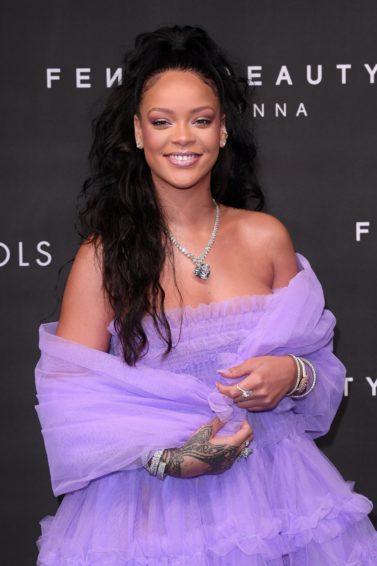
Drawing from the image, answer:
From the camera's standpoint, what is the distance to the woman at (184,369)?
153 cm

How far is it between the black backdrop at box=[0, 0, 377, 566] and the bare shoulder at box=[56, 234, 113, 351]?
524 mm

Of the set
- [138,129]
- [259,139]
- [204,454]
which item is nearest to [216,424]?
[204,454]

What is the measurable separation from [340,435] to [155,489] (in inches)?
29.3

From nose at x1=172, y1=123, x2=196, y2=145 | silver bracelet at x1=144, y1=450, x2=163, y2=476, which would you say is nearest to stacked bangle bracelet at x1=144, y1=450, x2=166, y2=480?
silver bracelet at x1=144, y1=450, x2=163, y2=476

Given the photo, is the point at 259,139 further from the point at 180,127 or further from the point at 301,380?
the point at 301,380

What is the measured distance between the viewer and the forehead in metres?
1.66

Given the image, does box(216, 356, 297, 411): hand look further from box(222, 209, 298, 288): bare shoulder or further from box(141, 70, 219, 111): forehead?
box(141, 70, 219, 111): forehead

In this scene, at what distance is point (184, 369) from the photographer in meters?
1.62

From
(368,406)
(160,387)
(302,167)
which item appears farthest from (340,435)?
(160,387)

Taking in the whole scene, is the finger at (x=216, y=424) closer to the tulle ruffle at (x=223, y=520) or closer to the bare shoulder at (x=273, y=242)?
the tulle ruffle at (x=223, y=520)

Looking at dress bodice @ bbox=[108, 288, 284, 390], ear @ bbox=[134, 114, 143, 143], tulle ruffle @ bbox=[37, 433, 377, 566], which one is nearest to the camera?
tulle ruffle @ bbox=[37, 433, 377, 566]

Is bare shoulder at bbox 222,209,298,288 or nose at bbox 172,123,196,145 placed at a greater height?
nose at bbox 172,123,196,145

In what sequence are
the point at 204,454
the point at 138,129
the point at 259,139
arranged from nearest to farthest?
1. the point at 204,454
2. the point at 138,129
3. the point at 259,139

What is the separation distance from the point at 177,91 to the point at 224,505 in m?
0.72
